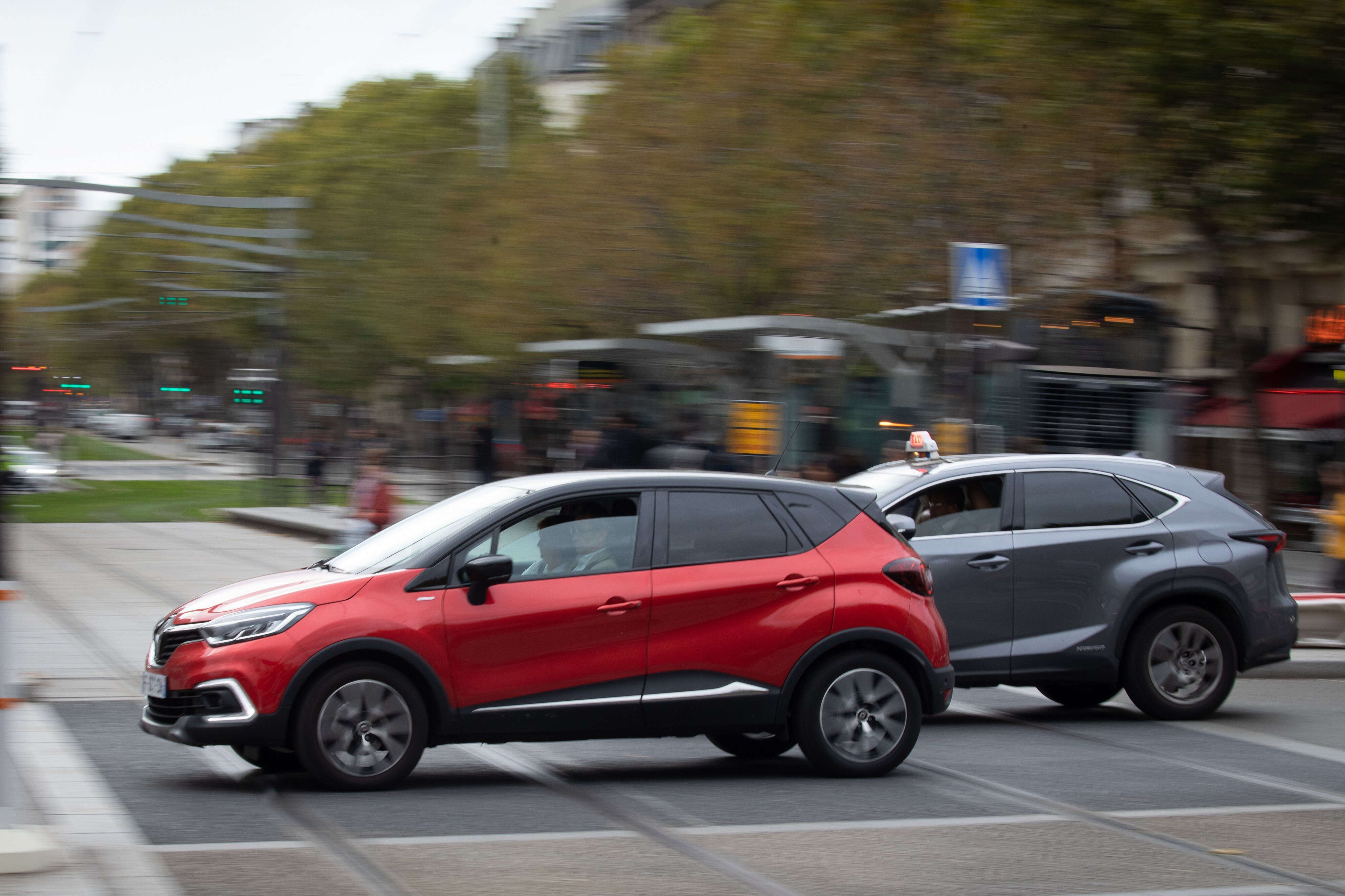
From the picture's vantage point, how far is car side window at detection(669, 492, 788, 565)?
316 inches

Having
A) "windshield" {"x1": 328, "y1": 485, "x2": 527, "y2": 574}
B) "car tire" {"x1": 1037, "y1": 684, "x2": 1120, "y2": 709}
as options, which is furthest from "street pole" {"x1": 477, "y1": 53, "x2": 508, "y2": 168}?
"windshield" {"x1": 328, "y1": 485, "x2": 527, "y2": 574}

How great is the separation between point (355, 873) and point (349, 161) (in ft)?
149

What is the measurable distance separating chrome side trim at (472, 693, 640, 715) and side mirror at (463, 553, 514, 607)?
488 mm

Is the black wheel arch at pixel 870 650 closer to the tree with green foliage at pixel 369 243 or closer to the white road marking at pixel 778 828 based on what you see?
the white road marking at pixel 778 828

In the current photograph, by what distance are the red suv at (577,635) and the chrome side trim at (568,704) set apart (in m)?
0.01

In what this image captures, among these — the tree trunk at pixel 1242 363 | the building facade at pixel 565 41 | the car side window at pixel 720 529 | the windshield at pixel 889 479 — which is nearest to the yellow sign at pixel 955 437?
the windshield at pixel 889 479

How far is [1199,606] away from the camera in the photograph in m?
10.5

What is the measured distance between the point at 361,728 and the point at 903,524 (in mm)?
3728

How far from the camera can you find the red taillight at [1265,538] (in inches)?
415

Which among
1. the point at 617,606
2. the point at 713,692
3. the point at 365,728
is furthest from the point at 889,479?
the point at 365,728

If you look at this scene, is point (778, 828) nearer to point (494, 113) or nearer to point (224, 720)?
point (224, 720)

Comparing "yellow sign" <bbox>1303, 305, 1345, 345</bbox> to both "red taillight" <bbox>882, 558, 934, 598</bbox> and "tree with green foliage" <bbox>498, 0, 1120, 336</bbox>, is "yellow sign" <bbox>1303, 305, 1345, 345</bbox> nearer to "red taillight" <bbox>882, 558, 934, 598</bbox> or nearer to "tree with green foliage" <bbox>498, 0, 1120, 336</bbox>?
"tree with green foliage" <bbox>498, 0, 1120, 336</bbox>

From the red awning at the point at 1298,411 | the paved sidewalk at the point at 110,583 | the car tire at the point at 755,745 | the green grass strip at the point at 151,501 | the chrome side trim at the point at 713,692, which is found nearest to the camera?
the chrome side trim at the point at 713,692

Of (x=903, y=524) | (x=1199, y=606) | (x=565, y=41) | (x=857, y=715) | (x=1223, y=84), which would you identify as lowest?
(x=857, y=715)
